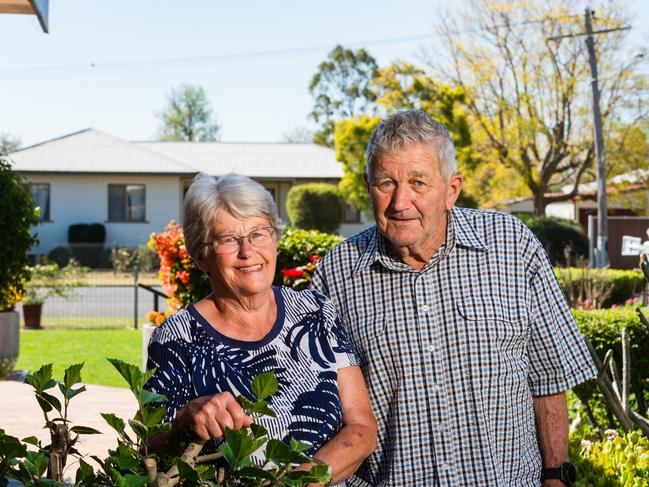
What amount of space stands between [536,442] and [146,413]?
160 cm

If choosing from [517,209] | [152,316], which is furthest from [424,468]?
[517,209]

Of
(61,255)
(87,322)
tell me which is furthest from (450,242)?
(61,255)

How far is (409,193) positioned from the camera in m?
2.57

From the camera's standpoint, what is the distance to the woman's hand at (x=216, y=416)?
5.50 feet

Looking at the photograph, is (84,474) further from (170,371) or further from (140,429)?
(170,371)

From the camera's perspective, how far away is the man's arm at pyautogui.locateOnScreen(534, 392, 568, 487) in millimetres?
2721

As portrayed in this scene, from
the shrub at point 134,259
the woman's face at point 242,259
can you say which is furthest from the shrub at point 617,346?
the shrub at point 134,259

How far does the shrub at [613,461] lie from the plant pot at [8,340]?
814 cm

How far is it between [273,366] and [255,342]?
8 cm

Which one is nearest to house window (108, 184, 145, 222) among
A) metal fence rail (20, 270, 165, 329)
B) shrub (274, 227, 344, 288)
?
metal fence rail (20, 270, 165, 329)

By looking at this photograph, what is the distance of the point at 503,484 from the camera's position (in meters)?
2.60

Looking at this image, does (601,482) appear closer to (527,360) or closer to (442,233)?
(527,360)

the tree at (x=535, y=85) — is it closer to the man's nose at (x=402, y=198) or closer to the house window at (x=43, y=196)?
the house window at (x=43, y=196)

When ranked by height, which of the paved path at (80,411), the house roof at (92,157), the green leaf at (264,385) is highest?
the house roof at (92,157)
